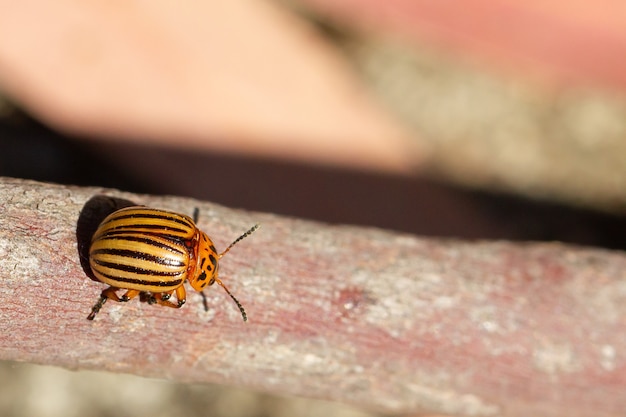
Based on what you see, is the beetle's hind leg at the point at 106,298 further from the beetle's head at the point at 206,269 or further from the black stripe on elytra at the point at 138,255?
the beetle's head at the point at 206,269

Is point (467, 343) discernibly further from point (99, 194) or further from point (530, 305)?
point (99, 194)

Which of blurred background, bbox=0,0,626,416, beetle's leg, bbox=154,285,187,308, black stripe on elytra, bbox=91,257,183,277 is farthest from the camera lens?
blurred background, bbox=0,0,626,416

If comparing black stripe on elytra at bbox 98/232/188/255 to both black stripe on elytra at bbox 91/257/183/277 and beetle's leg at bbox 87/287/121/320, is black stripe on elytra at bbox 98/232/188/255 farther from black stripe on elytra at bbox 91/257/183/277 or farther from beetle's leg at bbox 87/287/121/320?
beetle's leg at bbox 87/287/121/320

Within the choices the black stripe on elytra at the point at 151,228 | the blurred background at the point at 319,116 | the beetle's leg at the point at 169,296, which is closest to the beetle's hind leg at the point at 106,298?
the beetle's leg at the point at 169,296

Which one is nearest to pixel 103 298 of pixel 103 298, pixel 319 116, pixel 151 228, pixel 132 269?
pixel 103 298

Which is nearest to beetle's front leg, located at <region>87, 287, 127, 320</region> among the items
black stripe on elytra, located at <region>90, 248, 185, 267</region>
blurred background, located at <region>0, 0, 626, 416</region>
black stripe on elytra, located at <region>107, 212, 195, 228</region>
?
black stripe on elytra, located at <region>90, 248, 185, 267</region>

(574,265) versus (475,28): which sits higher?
(475,28)

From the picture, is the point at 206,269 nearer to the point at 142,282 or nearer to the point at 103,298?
the point at 142,282

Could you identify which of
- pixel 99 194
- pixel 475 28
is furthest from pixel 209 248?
pixel 475 28
